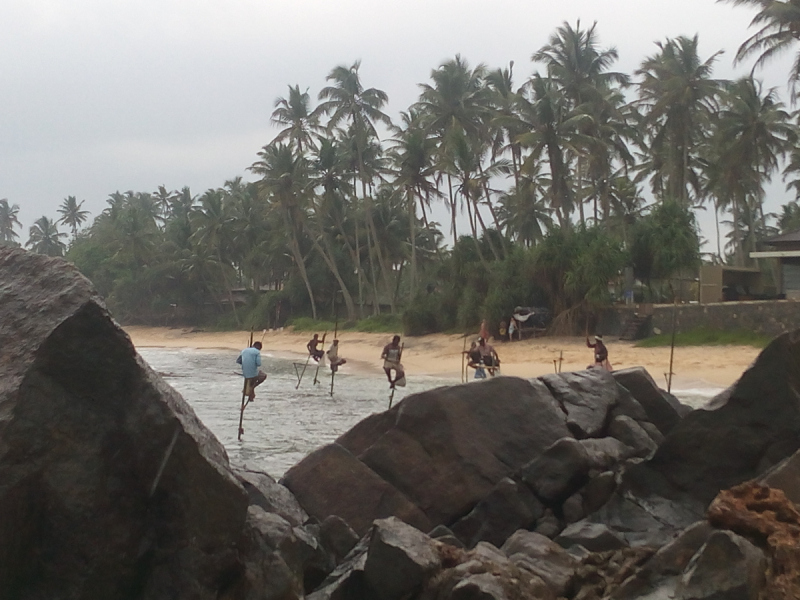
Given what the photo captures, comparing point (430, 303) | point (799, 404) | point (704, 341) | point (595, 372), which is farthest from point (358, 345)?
point (799, 404)

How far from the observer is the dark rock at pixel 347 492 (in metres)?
6.32

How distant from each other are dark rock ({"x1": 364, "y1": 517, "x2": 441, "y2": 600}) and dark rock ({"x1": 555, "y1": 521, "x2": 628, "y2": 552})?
5.22ft

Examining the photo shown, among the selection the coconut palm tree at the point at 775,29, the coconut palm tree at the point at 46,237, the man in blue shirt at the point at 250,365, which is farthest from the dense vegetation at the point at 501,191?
the coconut palm tree at the point at 46,237

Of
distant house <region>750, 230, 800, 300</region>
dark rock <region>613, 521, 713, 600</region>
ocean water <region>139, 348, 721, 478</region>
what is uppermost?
distant house <region>750, 230, 800, 300</region>

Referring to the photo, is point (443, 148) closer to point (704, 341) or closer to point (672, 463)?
point (704, 341)

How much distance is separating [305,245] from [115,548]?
1929 inches

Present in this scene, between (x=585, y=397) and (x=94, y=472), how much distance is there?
5231 millimetres

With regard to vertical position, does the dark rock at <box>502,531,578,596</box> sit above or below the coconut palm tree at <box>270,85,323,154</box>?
below

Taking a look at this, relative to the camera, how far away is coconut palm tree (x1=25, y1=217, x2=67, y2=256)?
274 feet

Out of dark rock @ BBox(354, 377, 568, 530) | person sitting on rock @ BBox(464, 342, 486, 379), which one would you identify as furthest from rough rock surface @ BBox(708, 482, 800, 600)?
person sitting on rock @ BBox(464, 342, 486, 379)

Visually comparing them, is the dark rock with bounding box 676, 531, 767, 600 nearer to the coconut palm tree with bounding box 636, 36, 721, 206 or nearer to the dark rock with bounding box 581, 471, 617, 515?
the dark rock with bounding box 581, 471, 617, 515

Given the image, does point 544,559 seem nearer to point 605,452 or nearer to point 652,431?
point 605,452

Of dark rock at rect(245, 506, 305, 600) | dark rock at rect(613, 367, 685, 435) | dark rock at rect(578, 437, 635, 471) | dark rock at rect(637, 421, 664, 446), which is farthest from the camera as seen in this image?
dark rock at rect(613, 367, 685, 435)

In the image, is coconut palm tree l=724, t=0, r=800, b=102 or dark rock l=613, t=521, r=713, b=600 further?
coconut palm tree l=724, t=0, r=800, b=102
